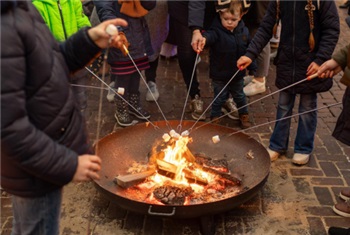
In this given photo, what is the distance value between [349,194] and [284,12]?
6.04 ft

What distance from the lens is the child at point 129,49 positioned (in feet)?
16.1

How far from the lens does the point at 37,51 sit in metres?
2.07

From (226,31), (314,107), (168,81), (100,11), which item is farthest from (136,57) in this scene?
(314,107)

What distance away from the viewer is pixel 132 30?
5109 millimetres

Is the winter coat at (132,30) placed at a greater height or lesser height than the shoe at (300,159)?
greater

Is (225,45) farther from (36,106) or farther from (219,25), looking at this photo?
(36,106)

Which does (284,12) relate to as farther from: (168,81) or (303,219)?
(168,81)

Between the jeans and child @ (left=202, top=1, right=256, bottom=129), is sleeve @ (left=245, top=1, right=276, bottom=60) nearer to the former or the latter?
child @ (left=202, top=1, right=256, bottom=129)

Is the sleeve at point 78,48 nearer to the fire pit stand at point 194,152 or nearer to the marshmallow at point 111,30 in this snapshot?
the marshmallow at point 111,30

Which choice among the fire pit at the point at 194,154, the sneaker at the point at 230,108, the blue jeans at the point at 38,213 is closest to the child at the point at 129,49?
the fire pit at the point at 194,154

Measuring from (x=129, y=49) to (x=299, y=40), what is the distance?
6.61 ft

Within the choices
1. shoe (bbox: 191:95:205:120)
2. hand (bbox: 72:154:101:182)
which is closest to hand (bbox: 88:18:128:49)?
hand (bbox: 72:154:101:182)

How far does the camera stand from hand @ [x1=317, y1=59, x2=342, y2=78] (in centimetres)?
372

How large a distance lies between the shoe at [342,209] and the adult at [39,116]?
2.47 m
